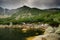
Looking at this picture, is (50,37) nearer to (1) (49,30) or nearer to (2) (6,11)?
(1) (49,30)

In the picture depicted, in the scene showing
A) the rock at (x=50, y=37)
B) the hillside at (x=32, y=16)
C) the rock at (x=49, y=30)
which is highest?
the hillside at (x=32, y=16)

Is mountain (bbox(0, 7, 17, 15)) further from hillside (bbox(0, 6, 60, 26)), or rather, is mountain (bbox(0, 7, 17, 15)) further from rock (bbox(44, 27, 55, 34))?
rock (bbox(44, 27, 55, 34))

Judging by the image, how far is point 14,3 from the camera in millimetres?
7867

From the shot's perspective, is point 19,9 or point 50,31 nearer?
point 50,31

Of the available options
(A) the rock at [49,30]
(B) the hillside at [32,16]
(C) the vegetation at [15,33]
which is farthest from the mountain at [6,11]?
(A) the rock at [49,30]

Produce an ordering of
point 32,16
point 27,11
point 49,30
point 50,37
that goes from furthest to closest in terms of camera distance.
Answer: point 27,11, point 32,16, point 49,30, point 50,37

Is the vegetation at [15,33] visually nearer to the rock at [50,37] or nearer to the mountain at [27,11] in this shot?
the rock at [50,37]

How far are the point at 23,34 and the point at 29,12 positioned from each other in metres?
0.88

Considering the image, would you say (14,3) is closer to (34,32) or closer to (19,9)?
(19,9)

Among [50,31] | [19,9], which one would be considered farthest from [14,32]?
[50,31]

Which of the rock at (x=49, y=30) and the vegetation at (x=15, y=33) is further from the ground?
the rock at (x=49, y=30)

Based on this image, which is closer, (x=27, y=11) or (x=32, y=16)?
(x=32, y=16)

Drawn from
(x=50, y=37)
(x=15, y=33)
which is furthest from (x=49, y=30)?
(x=15, y=33)

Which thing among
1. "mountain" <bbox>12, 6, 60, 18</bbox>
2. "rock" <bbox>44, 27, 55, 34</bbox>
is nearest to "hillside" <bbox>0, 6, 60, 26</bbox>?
"mountain" <bbox>12, 6, 60, 18</bbox>
